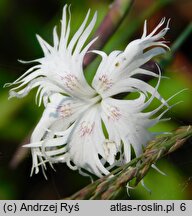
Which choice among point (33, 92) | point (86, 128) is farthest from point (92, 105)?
point (33, 92)

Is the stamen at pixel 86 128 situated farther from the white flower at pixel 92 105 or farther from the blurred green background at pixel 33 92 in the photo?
the blurred green background at pixel 33 92

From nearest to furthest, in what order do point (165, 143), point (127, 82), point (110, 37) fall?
point (165, 143), point (127, 82), point (110, 37)

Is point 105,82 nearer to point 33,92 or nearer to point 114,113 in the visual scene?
point 114,113

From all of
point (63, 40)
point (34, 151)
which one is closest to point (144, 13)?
point (63, 40)

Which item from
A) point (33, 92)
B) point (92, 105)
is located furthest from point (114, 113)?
point (33, 92)

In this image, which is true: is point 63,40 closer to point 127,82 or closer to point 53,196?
point 127,82

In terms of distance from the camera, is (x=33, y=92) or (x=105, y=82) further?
(x=33, y=92)

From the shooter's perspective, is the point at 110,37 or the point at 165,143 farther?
the point at 110,37

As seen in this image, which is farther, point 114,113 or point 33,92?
point 33,92
